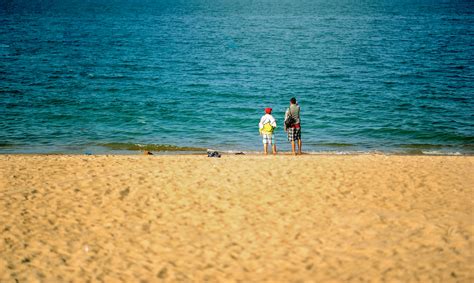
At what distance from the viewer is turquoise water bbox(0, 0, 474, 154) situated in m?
23.8

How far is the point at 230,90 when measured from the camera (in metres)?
34.3

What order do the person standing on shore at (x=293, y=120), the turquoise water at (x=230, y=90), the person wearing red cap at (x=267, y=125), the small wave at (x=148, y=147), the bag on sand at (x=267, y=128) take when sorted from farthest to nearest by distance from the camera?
the turquoise water at (x=230, y=90) → the small wave at (x=148, y=147) → the bag on sand at (x=267, y=128) → the person wearing red cap at (x=267, y=125) → the person standing on shore at (x=293, y=120)

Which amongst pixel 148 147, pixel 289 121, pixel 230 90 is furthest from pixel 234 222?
pixel 230 90

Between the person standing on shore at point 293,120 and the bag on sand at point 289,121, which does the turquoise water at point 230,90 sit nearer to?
the person standing on shore at point 293,120

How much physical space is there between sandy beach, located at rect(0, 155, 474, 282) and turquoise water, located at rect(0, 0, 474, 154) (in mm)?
7570

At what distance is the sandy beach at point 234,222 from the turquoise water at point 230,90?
757cm

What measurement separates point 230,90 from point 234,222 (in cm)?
2383

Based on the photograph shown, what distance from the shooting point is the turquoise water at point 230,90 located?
23.8 metres

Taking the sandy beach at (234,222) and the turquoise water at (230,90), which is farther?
the turquoise water at (230,90)

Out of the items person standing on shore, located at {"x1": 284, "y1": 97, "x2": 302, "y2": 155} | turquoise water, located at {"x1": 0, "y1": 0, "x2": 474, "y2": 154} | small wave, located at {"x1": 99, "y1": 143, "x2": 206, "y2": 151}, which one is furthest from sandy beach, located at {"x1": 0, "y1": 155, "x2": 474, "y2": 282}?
turquoise water, located at {"x1": 0, "y1": 0, "x2": 474, "y2": 154}

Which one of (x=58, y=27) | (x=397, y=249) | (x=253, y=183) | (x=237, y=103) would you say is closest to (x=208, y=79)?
(x=237, y=103)

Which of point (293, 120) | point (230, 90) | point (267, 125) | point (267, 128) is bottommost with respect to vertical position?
point (267, 128)

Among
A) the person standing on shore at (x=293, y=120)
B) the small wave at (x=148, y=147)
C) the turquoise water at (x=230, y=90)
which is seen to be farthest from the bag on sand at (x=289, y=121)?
the small wave at (x=148, y=147)

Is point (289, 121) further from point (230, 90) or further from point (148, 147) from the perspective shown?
point (230, 90)
